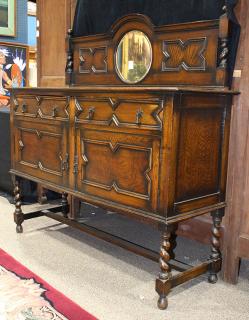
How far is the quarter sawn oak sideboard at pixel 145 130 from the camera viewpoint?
6.58 feet

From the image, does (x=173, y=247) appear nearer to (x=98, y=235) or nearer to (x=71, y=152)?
(x=98, y=235)

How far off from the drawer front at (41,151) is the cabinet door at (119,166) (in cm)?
18

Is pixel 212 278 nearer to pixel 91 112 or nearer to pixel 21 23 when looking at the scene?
pixel 91 112

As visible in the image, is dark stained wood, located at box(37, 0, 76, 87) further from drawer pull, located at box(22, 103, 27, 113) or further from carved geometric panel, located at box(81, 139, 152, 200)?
carved geometric panel, located at box(81, 139, 152, 200)

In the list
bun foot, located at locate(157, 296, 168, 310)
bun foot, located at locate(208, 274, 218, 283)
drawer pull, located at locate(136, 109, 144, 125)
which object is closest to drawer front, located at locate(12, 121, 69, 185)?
drawer pull, located at locate(136, 109, 144, 125)

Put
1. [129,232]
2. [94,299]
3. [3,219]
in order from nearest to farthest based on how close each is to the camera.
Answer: [94,299], [129,232], [3,219]

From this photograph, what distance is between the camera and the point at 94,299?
2.21 meters

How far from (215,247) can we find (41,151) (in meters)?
1.29

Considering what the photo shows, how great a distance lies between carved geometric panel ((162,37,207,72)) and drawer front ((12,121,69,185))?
78cm

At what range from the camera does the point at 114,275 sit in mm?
2500

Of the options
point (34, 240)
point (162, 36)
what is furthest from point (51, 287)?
point (162, 36)

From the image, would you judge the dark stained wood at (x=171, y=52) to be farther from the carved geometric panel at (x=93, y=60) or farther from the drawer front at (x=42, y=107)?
the drawer front at (x=42, y=107)

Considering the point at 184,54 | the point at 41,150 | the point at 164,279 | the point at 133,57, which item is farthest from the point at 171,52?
the point at 164,279

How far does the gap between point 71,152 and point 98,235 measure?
600mm
